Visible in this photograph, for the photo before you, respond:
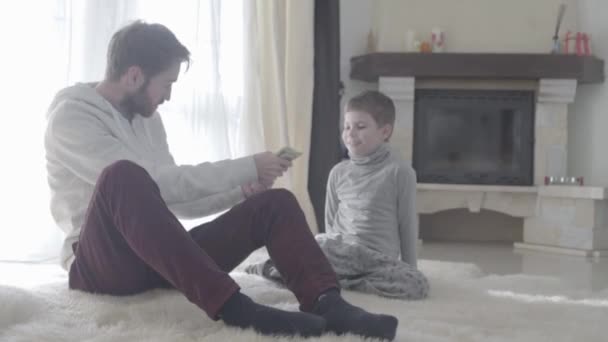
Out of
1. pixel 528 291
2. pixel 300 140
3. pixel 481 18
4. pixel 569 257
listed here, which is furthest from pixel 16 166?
pixel 481 18

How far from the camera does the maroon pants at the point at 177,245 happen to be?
1283 millimetres

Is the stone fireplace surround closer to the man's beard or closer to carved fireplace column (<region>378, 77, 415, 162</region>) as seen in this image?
carved fireplace column (<region>378, 77, 415, 162</region>)

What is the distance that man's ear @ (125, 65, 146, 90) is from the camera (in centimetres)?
166

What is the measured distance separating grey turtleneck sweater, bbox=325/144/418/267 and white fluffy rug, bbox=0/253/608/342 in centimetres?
20

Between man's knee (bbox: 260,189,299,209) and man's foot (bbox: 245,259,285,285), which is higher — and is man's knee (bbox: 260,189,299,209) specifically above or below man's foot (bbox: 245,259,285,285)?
above

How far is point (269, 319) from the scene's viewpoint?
1.27 meters

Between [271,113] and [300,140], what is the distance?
0.30m

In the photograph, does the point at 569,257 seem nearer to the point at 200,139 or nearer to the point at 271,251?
the point at 200,139

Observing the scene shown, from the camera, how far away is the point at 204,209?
173 cm

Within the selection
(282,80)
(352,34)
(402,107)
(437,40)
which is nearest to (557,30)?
(437,40)

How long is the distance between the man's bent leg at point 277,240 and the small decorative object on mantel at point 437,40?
3.25m

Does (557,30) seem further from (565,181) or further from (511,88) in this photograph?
(565,181)

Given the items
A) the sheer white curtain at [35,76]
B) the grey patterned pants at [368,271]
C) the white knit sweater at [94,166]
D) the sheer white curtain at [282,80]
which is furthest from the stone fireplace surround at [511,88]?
the white knit sweater at [94,166]

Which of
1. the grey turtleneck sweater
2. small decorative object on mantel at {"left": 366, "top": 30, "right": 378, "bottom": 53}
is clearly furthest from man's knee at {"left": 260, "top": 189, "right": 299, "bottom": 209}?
small decorative object on mantel at {"left": 366, "top": 30, "right": 378, "bottom": 53}
